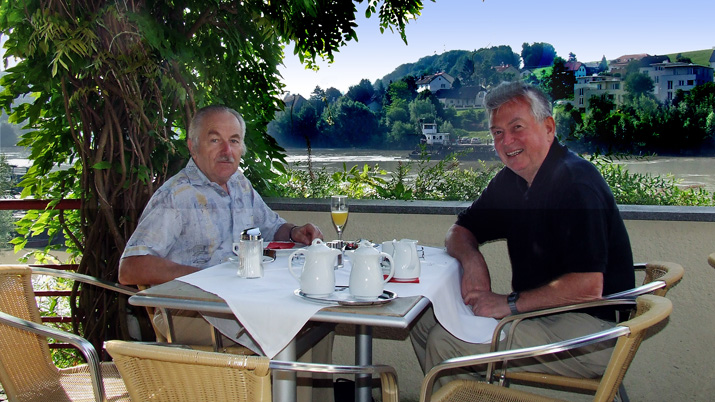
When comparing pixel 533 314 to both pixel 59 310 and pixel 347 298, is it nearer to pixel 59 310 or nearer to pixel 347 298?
pixel 347 298

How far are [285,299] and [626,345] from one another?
2.77 ft

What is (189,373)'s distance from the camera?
3.85ft

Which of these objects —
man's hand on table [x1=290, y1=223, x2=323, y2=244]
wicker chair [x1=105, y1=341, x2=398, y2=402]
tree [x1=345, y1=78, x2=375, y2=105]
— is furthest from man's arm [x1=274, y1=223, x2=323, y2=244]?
tree [x1=345, y1=78, x2=375, y2=105]

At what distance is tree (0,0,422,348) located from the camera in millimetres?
2807

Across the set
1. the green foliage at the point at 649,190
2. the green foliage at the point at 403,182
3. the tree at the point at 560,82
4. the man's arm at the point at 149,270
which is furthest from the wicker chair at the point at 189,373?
the tree at the point at 560,82

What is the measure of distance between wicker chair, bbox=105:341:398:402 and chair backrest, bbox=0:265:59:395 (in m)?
0.78

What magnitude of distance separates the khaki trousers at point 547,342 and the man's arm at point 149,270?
89 cm

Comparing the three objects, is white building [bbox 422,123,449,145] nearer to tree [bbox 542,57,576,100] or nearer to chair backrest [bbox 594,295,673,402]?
tree [bbox 542,57,576,100]

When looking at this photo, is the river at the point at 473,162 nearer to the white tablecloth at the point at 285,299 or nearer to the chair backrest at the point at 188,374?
the white tablecloth at the point at 285,299

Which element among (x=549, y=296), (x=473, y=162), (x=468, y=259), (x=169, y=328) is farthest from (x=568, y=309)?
(x=473, y=162)

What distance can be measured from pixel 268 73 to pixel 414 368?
1.88 metres

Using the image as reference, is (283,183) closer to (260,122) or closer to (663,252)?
(260,122)

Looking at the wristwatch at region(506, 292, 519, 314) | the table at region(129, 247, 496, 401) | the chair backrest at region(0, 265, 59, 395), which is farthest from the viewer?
the wristwatch at region(506, 292, 519, 314)


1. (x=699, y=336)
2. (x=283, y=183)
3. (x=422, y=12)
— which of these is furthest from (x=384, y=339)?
(x=422, y=12)
